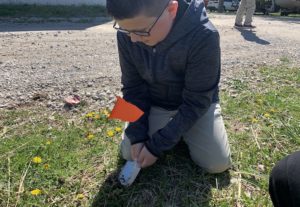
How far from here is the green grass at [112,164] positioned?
88.0 inches

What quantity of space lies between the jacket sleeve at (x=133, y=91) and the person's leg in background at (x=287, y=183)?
1.03m

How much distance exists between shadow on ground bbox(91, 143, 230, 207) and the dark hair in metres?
1.08

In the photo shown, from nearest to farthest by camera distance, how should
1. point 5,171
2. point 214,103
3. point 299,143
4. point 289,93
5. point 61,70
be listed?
point 5,171 → point 214,103 → point 299,143 → point 289,93 → point 61,70

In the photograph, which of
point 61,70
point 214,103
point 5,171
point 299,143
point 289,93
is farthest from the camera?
point 61,70

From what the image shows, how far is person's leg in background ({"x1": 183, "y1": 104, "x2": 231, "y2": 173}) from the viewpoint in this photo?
7.97 ft

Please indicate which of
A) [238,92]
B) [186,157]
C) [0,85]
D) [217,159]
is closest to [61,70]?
[0,85]

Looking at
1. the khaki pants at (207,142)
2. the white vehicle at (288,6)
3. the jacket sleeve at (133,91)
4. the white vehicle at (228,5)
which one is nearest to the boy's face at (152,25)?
the jacket sleeve at (133,91)

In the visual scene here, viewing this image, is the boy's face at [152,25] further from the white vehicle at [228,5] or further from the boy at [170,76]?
the white vehicle at [228,5]

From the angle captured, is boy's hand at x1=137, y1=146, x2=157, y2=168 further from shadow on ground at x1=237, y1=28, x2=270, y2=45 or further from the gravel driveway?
shadow on ground at x1=237, y1=28, x2=270, y2=45

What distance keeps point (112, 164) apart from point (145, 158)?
0.37m

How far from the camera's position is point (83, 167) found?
248 cm

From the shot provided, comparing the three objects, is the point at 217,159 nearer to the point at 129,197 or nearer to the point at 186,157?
the point at 186,157

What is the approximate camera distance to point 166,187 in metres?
2.35

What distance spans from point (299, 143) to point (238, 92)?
1.11 meters
